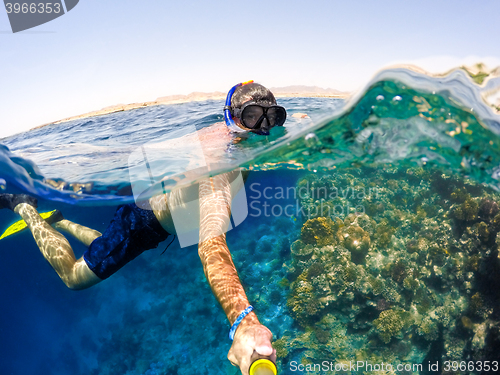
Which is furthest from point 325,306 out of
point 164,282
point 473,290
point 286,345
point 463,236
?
point 164,282

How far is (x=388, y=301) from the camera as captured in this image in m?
7.22

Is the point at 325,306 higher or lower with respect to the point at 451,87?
lower

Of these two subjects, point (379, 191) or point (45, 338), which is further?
point (45, 338)

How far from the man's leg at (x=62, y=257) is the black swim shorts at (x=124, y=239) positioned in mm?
415

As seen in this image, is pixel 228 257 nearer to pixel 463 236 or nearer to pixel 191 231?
pixel 191 231

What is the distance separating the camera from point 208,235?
2.28m

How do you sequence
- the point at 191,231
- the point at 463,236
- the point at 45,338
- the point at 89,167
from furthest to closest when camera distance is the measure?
the point at 45,338 → the point at 463,236 → the point at 89,167 → the point at 191,231

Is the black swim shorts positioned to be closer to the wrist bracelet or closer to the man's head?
the man's head

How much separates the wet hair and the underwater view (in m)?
1.24

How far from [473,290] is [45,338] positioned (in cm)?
1853

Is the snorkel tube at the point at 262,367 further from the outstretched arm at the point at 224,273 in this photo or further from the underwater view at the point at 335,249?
the underwater view at the point at 335,249

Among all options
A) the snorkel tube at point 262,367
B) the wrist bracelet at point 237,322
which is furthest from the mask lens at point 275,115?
the snorkel tube at point 262,367

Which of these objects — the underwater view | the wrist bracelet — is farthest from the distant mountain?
the wrist bracelet

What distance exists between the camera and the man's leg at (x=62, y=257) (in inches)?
189
